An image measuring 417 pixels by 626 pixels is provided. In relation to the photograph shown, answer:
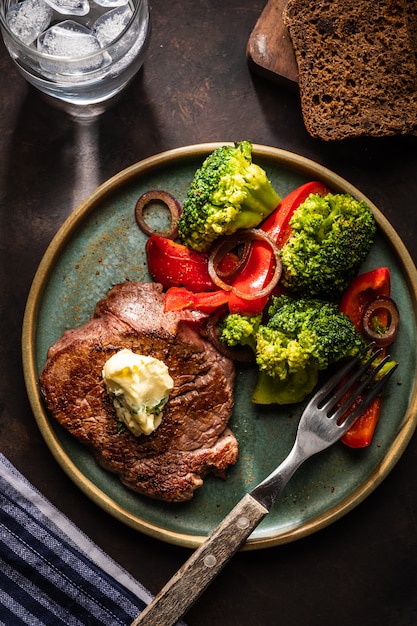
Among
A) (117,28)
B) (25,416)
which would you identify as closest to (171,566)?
(25,416)

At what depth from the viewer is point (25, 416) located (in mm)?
4211

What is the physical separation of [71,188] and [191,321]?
1.18 m

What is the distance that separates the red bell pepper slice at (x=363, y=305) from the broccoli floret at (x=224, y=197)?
0.71 meters

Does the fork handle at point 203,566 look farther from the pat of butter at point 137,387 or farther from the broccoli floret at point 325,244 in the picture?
the broccoli floret at point 325,244

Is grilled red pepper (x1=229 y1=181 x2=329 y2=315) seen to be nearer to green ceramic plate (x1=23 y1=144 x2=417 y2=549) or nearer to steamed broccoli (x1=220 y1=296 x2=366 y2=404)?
steamed broccoli (x1=220 y1=296 x2=366 y2=404)

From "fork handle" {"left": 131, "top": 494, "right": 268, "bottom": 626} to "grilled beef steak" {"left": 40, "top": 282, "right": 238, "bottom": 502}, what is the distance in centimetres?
32

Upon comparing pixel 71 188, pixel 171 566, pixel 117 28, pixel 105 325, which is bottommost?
pixel 171 566

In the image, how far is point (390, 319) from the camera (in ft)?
13.5

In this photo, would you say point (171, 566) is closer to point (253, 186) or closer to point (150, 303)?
point (150, 303)

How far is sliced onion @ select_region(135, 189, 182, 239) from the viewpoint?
4156mm

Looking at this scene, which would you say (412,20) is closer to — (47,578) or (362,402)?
(362,402)

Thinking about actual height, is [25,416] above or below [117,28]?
below

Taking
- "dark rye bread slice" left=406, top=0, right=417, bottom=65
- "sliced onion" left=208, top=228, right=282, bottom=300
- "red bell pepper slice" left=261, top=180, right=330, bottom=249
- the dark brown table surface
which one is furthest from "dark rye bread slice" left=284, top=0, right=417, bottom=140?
"sliced onion" left=208, top=228, right=282, bottom=300

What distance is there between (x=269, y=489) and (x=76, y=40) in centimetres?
283
